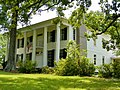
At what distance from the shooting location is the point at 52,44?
34.7m

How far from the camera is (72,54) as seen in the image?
25.2 meters

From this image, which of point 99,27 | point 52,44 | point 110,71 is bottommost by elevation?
point 110,71

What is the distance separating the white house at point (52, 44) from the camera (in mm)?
Answer: 32375

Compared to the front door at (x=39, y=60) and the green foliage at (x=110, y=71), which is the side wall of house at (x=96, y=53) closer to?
the front door at (x=39, y=60)

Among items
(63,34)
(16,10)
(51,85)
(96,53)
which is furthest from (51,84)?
(96,53)

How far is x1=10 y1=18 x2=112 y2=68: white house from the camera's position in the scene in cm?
3238

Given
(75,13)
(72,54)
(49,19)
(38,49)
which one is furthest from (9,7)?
(38,49)

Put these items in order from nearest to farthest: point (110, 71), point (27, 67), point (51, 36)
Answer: point (110, 71)
point (27, 67)
point (51, 36)

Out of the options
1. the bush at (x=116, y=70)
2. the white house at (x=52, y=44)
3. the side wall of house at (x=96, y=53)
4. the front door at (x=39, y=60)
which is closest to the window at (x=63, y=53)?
the white house at (x=52, y=44)

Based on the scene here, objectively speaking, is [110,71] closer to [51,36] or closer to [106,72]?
[106,72]

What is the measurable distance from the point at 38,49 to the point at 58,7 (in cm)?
1645

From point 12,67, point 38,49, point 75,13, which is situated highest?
point 75,13

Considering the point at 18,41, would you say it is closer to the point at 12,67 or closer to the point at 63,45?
the point at 63,45

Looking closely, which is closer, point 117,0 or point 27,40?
point 117,0
